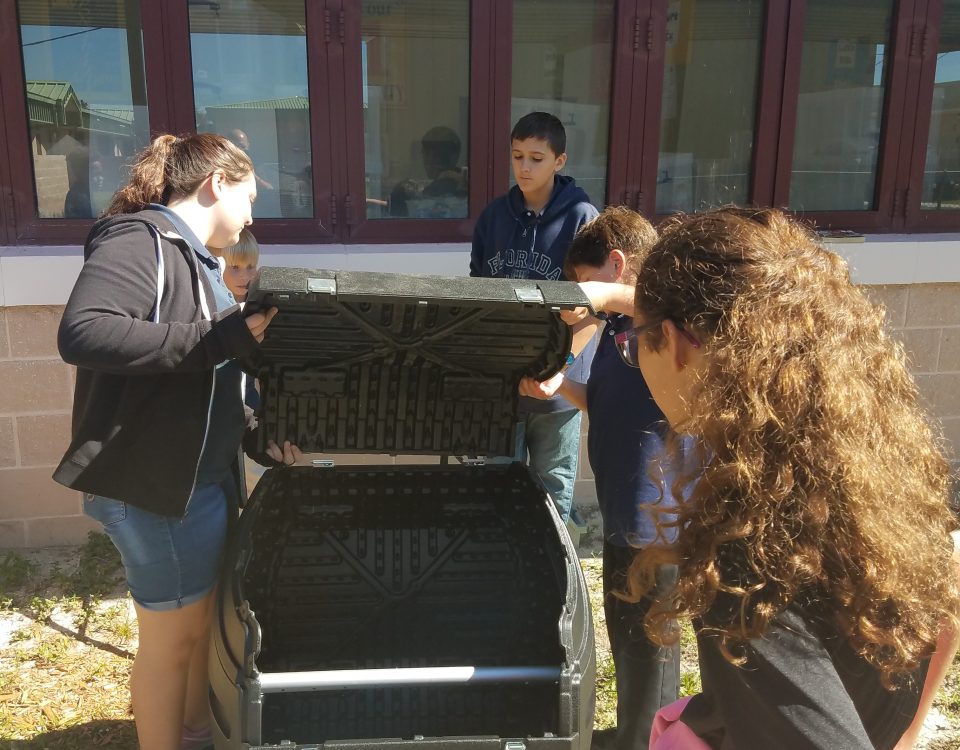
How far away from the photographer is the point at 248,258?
126 inches

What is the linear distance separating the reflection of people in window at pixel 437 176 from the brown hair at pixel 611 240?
1845 mm

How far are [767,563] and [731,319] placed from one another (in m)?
0.29

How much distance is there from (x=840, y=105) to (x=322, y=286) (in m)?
3.81

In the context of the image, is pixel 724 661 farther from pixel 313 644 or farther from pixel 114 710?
pixel 114 710

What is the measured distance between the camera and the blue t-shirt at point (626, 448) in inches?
78.5

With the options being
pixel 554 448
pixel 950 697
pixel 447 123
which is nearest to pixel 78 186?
pixel 447 123

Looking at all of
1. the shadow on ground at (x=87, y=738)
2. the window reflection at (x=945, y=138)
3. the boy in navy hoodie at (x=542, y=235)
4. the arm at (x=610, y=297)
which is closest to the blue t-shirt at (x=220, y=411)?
the arm at (x=610, y=297)

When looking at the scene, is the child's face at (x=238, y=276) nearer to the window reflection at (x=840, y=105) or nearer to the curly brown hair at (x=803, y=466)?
the curly brown hair at (x=803, y=466)

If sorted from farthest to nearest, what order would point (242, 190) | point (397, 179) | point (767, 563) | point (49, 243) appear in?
1. point (397, 179)
2. point (49, 243)
3. point (242, 190)
4. point (767, 563)

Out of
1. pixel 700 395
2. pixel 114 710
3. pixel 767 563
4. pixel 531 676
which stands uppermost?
pixel 700 395

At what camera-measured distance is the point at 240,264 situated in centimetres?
319

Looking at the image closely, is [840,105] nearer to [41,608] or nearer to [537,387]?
[537,387]

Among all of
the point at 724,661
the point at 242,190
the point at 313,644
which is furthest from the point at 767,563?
the point at 242,190

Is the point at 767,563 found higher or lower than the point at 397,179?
lower
